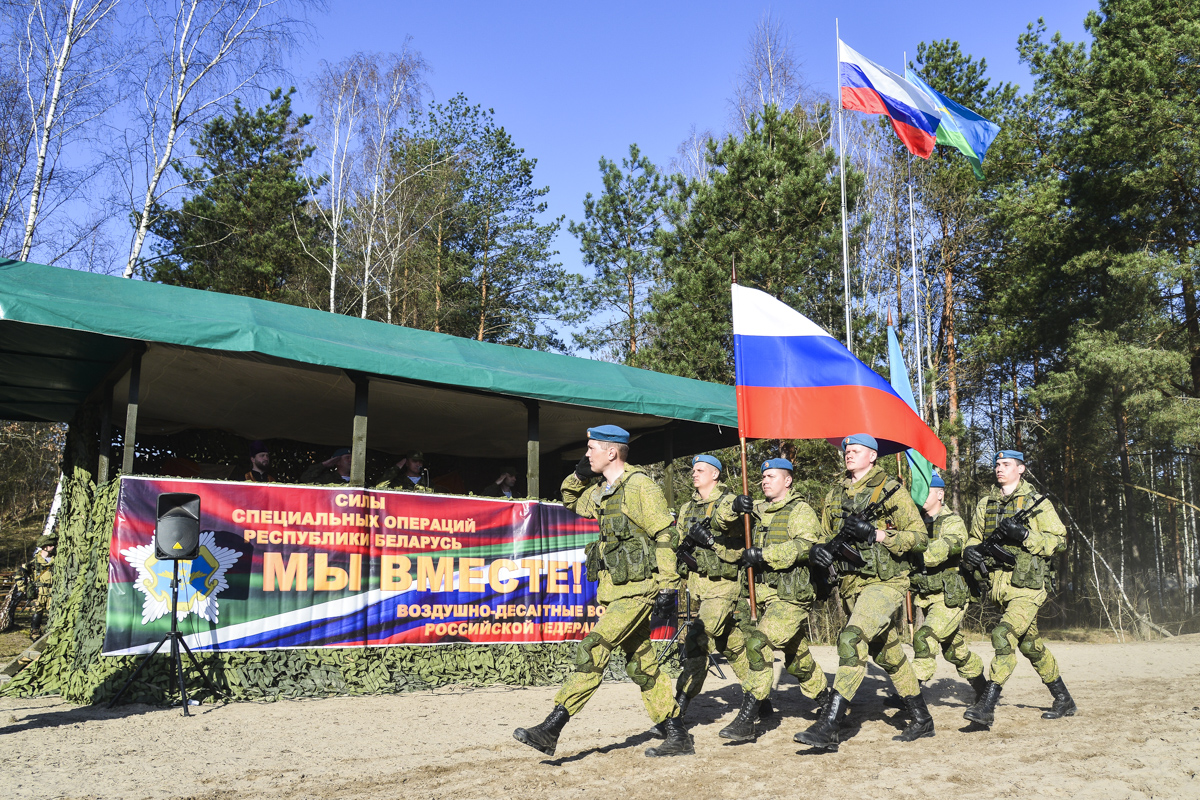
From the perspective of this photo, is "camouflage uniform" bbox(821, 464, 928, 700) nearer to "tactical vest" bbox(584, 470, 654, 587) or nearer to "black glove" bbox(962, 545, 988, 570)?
"black glove" bbox(962, 545, 988, 570)

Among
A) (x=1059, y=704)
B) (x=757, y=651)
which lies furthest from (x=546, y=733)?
(x=1059, y=704)

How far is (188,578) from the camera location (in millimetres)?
7465

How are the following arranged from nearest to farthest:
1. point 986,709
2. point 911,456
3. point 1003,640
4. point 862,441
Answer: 1. point 986,709
2. point 862,441
3. point 1003,640
4. point 911,456

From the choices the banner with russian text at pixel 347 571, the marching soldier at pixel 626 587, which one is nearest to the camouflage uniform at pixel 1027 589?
the marching soldier at pixel 626 587

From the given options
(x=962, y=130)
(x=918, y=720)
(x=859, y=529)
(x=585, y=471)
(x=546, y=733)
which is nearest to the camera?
(x=546, y=733)

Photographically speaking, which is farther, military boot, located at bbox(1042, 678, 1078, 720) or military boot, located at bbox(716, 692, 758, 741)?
military boot, located at bbox(1042, 678, 1078, 720)

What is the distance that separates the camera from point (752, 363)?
823cm

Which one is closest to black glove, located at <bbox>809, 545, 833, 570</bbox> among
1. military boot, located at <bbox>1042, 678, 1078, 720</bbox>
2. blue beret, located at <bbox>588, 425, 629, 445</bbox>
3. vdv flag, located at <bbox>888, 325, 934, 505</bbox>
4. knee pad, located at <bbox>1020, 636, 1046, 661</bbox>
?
blue beret, located at <bbox>588, 425, 629, 445</bbox>

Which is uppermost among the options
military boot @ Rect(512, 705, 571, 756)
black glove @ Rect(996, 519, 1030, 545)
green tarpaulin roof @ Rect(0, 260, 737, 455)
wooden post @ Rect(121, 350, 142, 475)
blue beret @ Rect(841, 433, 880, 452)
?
green tarpaulin roof @ Rect(0, 260, 737, 455)

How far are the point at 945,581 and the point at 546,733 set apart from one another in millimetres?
4094

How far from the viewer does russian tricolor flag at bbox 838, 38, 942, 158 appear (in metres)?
13.9

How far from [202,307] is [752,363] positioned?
17.0 feet

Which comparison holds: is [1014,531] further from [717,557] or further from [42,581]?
[42,581]

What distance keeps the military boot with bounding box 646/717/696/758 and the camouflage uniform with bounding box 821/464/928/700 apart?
1109 mm
